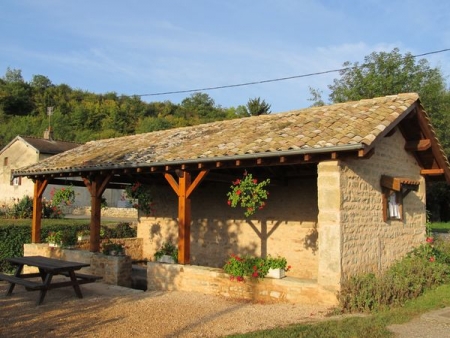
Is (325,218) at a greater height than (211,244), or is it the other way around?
(325,218)

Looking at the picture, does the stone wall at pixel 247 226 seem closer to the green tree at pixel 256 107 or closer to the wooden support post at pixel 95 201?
the wooden support post at pixel 95 201

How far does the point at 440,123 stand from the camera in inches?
1074

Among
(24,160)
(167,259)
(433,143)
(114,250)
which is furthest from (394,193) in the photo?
(24,160)

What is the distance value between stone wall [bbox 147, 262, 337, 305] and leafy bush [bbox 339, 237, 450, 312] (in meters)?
0.31

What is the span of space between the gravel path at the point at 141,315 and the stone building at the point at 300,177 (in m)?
1.07

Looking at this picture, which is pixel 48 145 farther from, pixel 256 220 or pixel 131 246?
pixel 256 220

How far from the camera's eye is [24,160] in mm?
34156

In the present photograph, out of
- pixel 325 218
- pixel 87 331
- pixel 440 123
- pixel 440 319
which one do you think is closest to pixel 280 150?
pixel 325 218

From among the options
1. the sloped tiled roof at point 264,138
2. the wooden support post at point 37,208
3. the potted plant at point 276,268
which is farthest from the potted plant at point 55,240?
the potted plant at point 276,268

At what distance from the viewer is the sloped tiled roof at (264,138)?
Result: 7190 millimetres

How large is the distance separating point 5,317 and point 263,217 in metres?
6.20

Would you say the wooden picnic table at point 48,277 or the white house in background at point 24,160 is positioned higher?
the white house in background at point 24,160

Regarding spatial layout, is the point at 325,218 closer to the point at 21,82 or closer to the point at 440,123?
the point at 440,123

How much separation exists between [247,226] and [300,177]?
6.52 ft
